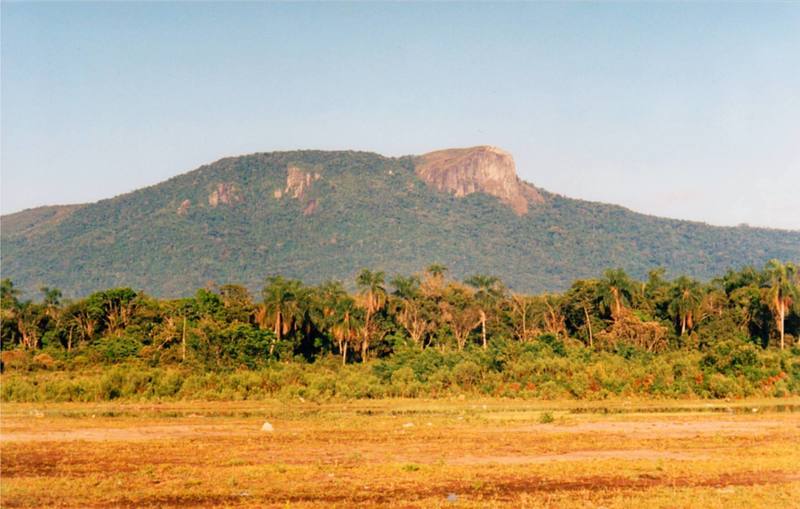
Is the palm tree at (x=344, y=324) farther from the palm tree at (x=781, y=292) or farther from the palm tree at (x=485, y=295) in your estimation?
the palm tree at (x=781, y=292)

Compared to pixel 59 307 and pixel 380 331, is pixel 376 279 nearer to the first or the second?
pixel 380 331

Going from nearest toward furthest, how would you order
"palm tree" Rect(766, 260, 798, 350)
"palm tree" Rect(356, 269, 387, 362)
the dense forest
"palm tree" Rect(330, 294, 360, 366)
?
the dense forest → "palm tree" Rect(766, 260, 798, 350) → "palm tree" Rect(330, 294, 360, 366) → "palm tree" Rect(356, 269, 387, 362)

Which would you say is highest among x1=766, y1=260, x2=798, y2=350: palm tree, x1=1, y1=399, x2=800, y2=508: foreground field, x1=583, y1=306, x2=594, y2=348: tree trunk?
x1=766, y1=260, x2=798, y2=350: palm tree

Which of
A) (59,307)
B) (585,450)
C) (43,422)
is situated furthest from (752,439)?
(59,307)

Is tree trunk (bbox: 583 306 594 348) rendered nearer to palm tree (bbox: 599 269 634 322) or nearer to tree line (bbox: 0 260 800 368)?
tree line (bbox: 0 260 800 368)

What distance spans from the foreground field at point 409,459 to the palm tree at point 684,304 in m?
37.0

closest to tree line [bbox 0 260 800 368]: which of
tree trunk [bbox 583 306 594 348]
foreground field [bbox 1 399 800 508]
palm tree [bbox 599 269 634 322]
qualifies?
palm tree [bbox 599 269 634 322]

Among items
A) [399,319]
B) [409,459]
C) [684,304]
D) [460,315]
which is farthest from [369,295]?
[409,459]

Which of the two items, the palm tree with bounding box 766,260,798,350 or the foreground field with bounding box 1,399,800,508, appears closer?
the foreground field with bounding box 1,399,800,508

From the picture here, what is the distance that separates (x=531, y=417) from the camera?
41.7 meters

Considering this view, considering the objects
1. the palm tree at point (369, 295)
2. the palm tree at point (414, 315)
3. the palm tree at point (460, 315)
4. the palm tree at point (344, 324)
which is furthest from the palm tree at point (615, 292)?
the palm tree at point (344, 324)

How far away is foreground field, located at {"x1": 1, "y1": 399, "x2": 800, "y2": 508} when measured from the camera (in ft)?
71.3

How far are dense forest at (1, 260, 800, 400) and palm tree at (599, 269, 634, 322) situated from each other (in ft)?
0.62

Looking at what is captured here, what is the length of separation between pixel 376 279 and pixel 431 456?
5622cm
